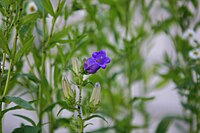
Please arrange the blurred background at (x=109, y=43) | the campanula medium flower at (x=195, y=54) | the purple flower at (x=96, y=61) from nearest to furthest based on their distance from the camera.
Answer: the purple flower at (x=96, y=61) → the blurred background at (x=109, y=43) → the campanula medium flower at (x=195, y=54)

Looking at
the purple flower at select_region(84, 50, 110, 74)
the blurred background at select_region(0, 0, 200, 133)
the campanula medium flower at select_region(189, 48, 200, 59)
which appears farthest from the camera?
the campanula medium flower at select_region(189, 48, 200, 59)

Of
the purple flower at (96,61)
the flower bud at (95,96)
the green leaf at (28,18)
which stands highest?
the green leaf at (28,18)

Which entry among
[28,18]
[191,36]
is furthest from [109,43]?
[28,18]

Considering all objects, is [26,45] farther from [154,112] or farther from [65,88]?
[154,112]

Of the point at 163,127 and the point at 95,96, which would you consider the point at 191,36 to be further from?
the point at 95,96

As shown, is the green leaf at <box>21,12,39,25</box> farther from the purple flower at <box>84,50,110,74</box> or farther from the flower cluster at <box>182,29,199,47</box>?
the flower cluster at <box>182,29,199,47</box>

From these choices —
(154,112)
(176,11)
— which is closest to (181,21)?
(176,11)

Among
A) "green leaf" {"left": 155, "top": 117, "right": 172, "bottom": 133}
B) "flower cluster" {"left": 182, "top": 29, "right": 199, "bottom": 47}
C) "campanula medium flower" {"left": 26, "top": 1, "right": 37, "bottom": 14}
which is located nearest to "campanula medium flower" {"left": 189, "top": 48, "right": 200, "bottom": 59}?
"flower cluster" {"left": 182, "top": 29, "right": 199, "bottom": 47}

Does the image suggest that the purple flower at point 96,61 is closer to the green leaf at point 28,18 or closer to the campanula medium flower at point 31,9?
the green leaf at point 28,18

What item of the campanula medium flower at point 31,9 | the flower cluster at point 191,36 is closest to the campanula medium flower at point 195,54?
the flower cluster at point 191,36
